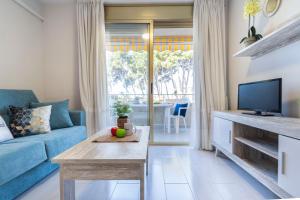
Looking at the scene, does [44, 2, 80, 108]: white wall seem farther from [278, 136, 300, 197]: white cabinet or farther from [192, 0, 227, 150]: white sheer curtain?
[278, 136, 300, 197]: white cabinet

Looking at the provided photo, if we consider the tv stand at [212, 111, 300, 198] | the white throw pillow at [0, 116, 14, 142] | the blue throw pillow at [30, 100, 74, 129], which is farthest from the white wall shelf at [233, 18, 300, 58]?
the white throw pillow at [0, 116, 14, 142]

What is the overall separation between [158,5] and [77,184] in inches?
117

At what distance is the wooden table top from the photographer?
1240 mm

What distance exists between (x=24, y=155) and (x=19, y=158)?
0.07 meters

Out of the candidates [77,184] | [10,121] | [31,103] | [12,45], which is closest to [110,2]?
[12,45]

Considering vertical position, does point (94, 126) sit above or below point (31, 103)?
below

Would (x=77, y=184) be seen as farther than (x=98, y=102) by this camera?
No

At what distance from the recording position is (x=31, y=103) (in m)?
2.84

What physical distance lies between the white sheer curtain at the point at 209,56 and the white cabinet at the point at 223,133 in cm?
45

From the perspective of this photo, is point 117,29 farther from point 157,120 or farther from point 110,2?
point 157,120

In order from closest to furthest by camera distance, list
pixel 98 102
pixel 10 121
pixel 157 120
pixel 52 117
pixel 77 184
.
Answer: pixel 77 184 < pixel 10 121 < pixel 52 117 < pixel 98 102 < pixel 157 120

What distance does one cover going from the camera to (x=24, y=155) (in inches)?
68.0

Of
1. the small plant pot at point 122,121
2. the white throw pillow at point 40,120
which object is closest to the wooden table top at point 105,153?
the small plant pot at point 122,121

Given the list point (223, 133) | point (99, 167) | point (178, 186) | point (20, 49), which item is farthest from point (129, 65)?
point (99, 167)
